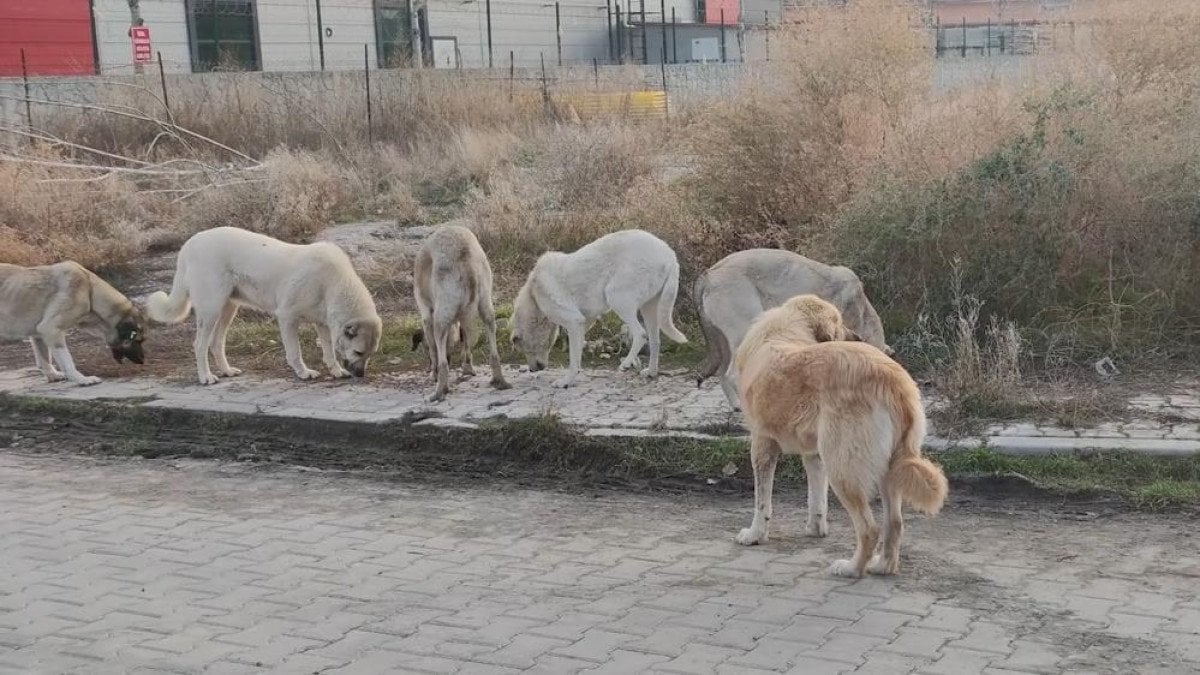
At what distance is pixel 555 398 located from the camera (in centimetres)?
891

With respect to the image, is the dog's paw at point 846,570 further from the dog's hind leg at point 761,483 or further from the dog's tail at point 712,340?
the dog's tail at point 712,340

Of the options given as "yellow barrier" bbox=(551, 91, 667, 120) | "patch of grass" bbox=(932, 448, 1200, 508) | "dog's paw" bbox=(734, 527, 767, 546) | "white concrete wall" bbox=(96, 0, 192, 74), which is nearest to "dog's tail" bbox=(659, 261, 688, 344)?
"patch of grass" bbox=(932, 448, 1200, 508)

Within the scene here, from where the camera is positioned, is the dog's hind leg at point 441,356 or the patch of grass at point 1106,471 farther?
the dog's hind leg at point 441,356

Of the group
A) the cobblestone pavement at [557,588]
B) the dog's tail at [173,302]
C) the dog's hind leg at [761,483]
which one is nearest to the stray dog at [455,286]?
the cobblestone pavement at [557,588]

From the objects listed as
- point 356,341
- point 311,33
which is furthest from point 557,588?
point 311,33

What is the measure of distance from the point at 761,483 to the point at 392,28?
39.6 meters

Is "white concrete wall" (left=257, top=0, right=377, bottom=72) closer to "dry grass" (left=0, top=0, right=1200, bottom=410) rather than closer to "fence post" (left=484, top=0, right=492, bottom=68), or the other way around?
"fence post" (left=484, top=0, right=492, bottom=68)

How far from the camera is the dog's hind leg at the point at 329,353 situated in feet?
33.0

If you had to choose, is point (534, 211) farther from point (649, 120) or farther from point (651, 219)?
point (649, 120)

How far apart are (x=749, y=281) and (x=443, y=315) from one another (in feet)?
8.21

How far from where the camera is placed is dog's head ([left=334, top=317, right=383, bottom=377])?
9.81m

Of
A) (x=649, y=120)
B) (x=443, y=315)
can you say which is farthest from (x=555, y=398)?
(x=649, y=120)

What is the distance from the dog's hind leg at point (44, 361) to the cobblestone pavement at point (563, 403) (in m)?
0.11

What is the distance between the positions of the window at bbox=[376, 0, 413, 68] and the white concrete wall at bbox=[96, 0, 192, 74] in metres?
7.65
